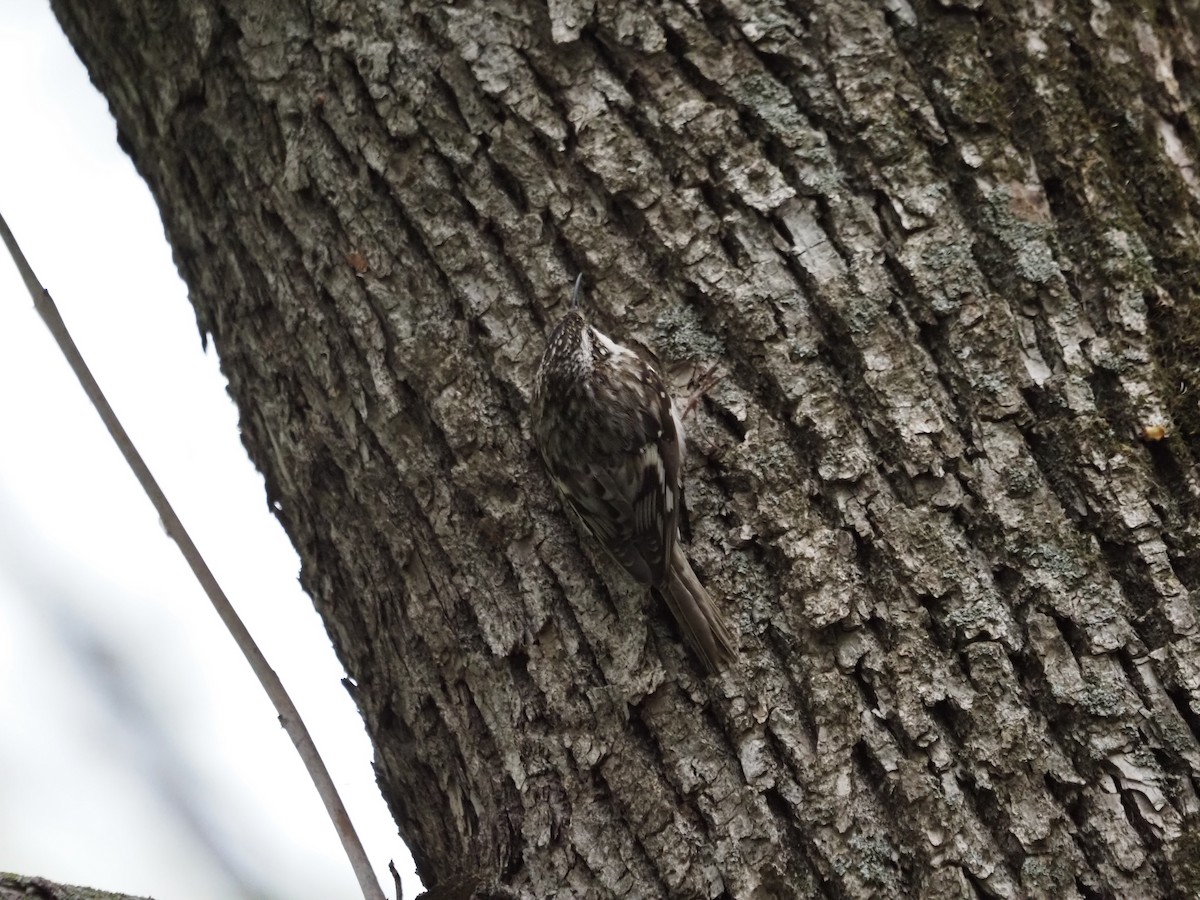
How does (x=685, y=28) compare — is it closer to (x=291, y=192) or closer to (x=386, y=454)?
(x=291, y=192)

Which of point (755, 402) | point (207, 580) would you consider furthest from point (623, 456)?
point (207, 580)

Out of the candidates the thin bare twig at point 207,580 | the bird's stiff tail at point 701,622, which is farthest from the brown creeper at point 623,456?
the thin bare twig at point 207,580

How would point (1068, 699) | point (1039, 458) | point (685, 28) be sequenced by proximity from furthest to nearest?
1. point (685, 28)
2. point (1039, 458)
3. point (1068, 699)

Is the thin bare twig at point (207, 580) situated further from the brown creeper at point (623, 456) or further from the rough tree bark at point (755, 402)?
the brown creeper at point (623, 456)

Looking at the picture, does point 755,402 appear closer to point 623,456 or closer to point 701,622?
point 701,622

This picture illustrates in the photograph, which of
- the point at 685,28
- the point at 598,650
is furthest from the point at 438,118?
the point at 598,650

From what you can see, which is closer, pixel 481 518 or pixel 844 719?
pixel 844 719

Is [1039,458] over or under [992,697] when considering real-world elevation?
over
